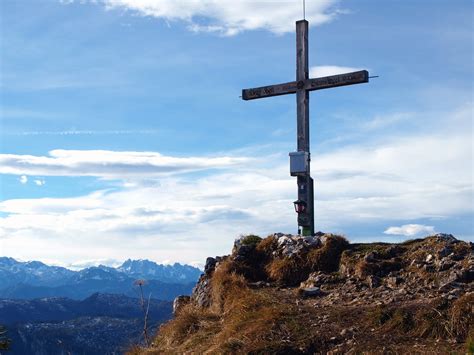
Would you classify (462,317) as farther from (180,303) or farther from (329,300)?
(180,303)

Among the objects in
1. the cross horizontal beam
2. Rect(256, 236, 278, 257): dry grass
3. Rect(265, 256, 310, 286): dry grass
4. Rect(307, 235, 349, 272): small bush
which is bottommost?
Rect(265, 256, 310, 286): dry grass

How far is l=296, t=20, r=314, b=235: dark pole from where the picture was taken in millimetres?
20141

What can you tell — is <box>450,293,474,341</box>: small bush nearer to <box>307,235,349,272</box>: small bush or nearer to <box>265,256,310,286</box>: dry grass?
<box>307,235,349,272</box>: small bush

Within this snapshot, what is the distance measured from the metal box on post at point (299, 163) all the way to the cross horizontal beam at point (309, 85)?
218 cm

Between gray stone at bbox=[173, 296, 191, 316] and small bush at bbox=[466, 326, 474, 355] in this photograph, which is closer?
small bush at bbox=[466, 326, 474, 355]

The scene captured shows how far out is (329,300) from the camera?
14828 millimetres

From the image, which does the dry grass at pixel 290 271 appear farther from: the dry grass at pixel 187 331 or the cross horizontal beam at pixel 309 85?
the cross horizontal beam at pixel 309 85

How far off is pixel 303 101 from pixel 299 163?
6.80 feet

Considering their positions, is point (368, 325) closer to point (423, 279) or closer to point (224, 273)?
point (423, 279)

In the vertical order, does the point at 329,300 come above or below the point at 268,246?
below

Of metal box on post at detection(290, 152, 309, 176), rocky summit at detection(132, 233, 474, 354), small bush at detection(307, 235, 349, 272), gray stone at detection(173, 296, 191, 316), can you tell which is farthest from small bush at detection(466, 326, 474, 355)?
metal box on post at detection(290, 152, 309, 176)

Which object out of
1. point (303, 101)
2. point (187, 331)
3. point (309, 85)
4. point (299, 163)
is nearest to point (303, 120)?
point (303, 101)

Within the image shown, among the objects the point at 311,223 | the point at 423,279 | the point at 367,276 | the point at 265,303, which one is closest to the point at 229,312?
the point at 265,303

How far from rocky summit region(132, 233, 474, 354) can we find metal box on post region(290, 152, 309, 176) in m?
2.39
